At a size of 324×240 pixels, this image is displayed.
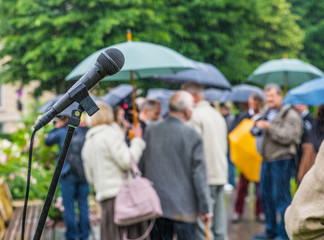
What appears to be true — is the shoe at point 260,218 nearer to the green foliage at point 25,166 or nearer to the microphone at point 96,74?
the green foliage at point 25,166

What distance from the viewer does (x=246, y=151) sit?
9.07 metres

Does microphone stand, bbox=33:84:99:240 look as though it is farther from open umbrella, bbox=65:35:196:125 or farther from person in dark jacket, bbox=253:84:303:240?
person in dark jacket, bbox=253:84:303:240

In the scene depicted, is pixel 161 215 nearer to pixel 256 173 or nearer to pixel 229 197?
pixel 256 173

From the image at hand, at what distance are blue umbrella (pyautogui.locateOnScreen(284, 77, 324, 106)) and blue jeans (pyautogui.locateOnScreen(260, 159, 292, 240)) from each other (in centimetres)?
90

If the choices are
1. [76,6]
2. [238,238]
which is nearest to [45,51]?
[76,6]

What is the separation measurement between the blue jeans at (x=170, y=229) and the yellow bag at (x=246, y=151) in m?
3.40

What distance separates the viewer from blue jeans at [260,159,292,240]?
295 inches

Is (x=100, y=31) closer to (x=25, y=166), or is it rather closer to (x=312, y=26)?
(x=25, y=166)

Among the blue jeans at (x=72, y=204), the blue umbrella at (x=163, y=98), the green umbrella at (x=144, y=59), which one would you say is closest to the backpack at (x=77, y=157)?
the blue jeans at (x=72, y=204)

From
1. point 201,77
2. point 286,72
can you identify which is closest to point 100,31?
point 286,72

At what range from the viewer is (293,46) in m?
29.2

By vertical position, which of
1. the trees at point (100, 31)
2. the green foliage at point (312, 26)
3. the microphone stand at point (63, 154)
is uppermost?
the green foliage at point (312, 26)

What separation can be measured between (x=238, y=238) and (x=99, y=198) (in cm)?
290

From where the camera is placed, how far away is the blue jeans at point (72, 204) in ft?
24.6
